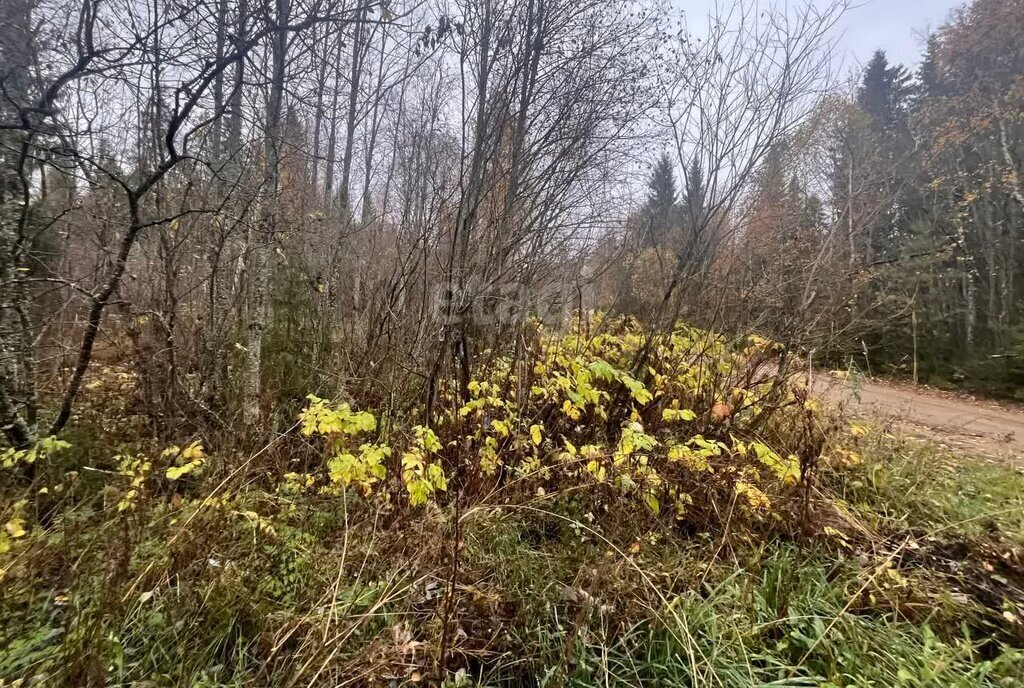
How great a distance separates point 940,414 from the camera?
700 cm

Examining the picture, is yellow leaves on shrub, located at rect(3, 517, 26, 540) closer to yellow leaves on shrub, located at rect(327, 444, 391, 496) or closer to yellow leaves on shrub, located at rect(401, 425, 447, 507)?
yellow leaves on shrub, located at rect(327, 444, 391, 496)

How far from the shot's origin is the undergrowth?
1754 mm

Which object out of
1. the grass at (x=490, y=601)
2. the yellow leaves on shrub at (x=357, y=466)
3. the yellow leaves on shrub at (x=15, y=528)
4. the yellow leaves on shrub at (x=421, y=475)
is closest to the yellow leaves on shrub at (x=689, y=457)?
the grass at (x=490, y=601)

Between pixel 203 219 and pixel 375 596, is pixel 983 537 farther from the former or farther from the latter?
pixel 203 219

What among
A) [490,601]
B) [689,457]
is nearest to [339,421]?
[490,601]

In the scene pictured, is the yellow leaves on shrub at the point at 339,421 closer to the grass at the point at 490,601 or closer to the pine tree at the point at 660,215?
the grass at the point at 490,601

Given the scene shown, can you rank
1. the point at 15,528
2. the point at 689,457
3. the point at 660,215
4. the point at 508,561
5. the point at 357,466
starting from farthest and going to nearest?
the point at 660,215, the point at 689,457, the point at 508,561, the point at 357,466, the point at 15,528

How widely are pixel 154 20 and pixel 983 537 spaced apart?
6.20 m

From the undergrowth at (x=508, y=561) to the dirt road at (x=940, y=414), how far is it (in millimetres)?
1503

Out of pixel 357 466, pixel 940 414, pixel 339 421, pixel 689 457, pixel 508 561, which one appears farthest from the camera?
pixel 940 414

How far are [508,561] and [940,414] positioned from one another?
8533mm

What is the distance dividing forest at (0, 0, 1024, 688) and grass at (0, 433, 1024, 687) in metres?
0.02

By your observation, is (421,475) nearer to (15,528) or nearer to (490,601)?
(490,601)

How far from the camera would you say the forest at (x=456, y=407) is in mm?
1873
